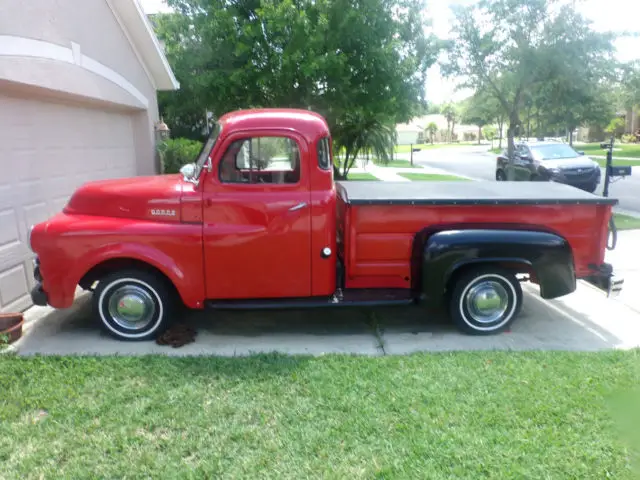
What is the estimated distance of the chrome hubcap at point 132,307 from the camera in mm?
4879

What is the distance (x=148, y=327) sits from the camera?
4.95m

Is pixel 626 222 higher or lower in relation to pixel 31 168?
lower

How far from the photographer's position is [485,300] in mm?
5070

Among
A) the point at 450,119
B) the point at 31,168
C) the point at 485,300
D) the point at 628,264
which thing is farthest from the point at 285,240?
the point at 450,119

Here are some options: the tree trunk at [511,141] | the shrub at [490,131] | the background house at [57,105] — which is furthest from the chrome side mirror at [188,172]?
the shrub at [490,131]

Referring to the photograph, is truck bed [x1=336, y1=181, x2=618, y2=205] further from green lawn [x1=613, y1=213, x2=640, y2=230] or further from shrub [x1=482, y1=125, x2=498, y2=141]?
shrub [x1=482, y1=125, x2=498, y2=141]

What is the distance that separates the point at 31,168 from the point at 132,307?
2.39 meters

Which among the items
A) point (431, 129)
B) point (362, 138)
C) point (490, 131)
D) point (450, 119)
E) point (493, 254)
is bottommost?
point (493, 254)

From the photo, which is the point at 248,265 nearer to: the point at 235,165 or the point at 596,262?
the point at 235,165

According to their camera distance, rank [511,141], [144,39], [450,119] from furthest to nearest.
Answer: [450,119]
[511,141]
[144,39]

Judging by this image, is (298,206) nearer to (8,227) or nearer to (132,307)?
(132,307)

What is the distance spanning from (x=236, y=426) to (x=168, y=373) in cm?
98

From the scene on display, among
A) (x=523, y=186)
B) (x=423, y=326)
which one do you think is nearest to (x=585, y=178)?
(x=523, y=186)

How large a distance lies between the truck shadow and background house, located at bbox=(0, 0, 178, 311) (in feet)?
3.25
